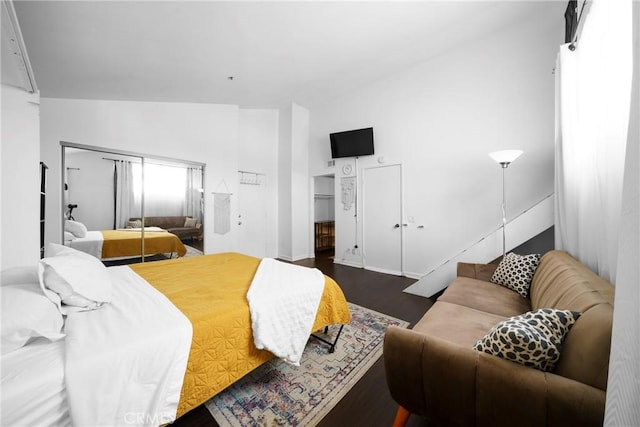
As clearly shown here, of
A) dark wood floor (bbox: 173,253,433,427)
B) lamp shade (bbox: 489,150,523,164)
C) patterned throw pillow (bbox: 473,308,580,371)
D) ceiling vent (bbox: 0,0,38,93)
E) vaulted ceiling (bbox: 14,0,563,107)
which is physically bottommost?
dark wood floor (bbox: 173,253,433,427)

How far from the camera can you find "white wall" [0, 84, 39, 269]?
1.94m

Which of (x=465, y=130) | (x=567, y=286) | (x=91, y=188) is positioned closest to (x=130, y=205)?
(x=91, y=188)

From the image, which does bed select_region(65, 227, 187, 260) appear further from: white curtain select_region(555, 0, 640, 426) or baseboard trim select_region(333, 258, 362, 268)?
white curtain select_region(555, 0, 640, 426)

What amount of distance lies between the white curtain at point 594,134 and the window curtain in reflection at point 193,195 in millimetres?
4820

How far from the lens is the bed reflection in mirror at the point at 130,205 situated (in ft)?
10.3

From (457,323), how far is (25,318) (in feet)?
7.19

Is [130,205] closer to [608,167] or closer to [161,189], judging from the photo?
[161,189]

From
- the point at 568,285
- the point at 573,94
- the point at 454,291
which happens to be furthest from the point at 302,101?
the point at 568,285

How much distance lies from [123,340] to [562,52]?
151 inches

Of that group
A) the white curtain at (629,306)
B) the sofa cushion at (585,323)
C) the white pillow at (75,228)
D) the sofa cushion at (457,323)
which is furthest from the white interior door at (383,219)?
the white pillow at (75,228)

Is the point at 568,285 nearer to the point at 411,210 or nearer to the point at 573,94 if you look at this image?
the point at 573,94

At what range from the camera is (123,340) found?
0.99 m

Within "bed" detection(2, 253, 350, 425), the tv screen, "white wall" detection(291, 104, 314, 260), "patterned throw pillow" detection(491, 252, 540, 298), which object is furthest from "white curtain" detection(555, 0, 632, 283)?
"white wall" detection(291, 104, 314, 260)

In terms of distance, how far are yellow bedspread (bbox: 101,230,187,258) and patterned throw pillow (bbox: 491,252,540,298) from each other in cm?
444
